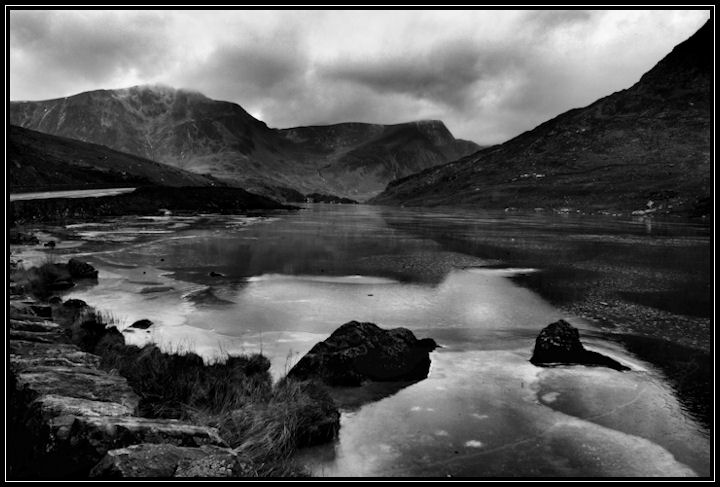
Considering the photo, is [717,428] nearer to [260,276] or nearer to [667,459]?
[667,459]

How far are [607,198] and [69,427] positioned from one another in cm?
13161

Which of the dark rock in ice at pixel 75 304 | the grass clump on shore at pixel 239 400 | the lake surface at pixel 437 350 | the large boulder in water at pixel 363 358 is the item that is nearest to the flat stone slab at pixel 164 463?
the grass clump on shore at pixel 239 400

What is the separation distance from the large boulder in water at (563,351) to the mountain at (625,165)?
86147mm

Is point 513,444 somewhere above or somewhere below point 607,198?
below

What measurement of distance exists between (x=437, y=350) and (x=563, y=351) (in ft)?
9.99

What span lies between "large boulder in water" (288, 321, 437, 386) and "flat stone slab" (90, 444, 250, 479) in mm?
4868

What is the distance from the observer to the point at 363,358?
11.3 metres

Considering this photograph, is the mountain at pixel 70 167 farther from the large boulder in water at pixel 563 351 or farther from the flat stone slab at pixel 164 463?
the flat stone slab at pixel 164 463

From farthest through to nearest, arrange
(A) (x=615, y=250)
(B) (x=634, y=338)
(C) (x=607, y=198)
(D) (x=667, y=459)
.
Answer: (C) (x=607, y=198)
(A) (x=615, y=250)
(B) (x=634, y=338)
(D) (x=667, y=459)

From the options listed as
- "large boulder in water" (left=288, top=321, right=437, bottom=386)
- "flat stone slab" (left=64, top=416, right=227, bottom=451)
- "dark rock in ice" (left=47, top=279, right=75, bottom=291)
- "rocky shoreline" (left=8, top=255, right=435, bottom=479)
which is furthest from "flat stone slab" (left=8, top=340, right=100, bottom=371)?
"dark rock in ice" (left=47, top=279, right=75, bottom=291)

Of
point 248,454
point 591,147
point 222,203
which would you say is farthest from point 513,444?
point 591,147

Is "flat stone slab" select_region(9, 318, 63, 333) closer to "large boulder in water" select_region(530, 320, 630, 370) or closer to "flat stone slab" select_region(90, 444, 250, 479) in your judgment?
"flat stone slab" select_region(90, 444, 250, 479)

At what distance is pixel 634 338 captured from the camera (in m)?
14.1

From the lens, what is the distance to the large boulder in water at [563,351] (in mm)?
11922
